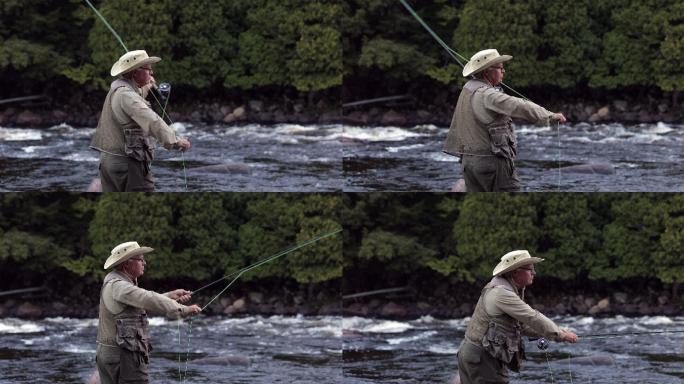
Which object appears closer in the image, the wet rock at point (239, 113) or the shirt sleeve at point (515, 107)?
the shirt sleeve at point (515, 107)

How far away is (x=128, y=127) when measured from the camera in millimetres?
12938

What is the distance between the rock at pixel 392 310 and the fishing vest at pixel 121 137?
181 inches

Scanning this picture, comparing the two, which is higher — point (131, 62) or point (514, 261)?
point (131, 62)

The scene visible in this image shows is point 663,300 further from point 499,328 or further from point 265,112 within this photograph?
point 499,328

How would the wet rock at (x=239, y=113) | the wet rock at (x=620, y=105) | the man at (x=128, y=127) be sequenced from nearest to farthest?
the man at (x=128, y=127) → the wet rock at (x=239, y=113) → the wet rock at (x=620, y=105)

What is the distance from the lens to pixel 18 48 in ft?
60.5

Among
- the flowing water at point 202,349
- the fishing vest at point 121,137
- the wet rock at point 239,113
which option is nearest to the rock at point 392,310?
the flowing water at point 202,349

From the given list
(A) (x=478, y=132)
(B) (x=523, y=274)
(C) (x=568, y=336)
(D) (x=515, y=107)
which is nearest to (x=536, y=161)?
(A) (x=478, y=132)

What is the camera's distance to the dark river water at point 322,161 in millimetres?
17453

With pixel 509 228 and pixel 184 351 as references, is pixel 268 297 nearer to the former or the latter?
pixel 184 351

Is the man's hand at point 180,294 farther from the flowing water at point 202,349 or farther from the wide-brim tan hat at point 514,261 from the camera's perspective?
the flowing water at point 202,349

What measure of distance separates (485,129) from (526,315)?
1.85 meters

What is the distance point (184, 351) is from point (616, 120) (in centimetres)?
658

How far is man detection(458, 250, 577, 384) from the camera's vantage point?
1202 cm
